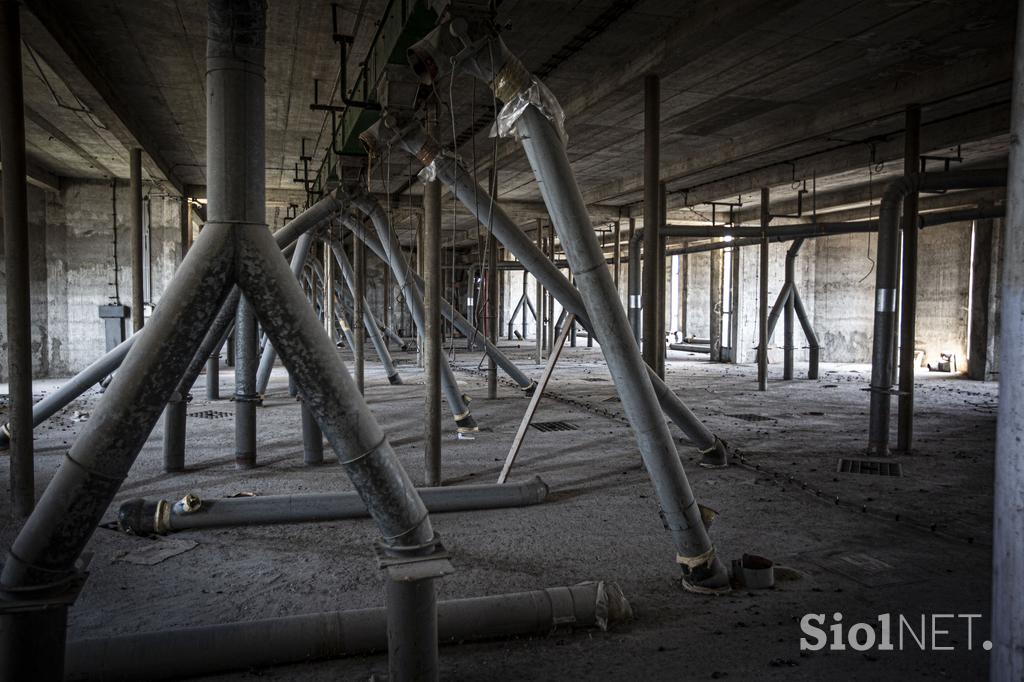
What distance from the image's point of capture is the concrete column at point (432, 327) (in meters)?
6.01

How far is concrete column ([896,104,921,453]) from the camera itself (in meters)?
8.23

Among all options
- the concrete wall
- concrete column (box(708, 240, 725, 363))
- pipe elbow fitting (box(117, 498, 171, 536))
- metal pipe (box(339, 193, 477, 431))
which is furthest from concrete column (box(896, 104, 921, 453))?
the concrete wall

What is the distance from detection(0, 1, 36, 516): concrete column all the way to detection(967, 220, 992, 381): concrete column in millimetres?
19031

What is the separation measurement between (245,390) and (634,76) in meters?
5.58

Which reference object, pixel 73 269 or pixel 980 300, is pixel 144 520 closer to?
pixel 73 269

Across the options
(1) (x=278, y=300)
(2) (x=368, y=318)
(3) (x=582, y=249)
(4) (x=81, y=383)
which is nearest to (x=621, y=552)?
(3) (x=582, y=249)

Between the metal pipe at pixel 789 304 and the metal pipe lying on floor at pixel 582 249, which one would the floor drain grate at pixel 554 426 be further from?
the metal pipe at pixel 789 304

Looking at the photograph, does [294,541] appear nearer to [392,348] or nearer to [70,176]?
[70,176]

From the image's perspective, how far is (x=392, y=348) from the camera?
26484 mm

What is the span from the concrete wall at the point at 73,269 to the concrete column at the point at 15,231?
1097cm

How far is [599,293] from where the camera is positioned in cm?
371

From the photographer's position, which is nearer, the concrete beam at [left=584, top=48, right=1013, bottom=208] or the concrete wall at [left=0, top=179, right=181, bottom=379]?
the concrete beam at [left=584, top=48, right=1013, bottom=208]

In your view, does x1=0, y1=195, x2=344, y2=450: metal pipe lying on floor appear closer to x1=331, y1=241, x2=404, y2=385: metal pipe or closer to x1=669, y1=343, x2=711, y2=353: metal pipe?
x1=331, y1=241, x2=404, y2=385: metal pipe

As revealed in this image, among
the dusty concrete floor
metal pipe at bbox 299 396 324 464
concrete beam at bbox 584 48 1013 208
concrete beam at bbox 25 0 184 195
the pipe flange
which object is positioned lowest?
the dusty concrete floor
